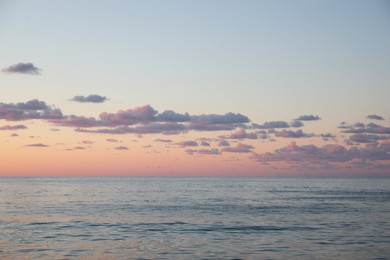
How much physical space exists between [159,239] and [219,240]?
556 cm

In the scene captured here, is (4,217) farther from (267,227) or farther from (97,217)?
(267,227)

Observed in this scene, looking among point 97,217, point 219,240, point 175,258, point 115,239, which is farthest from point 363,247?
point 97,217

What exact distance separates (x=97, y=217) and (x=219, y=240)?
22.8 meters

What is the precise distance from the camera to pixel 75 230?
45.8 metres

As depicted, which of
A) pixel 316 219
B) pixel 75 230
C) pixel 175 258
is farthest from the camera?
pixel 316 219

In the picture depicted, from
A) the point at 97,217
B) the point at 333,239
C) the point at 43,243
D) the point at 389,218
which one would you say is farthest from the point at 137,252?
the point at 389,218

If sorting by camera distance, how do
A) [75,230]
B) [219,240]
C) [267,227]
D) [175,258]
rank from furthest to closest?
[267,227] → [75,230] → [219,240] → [175,258]

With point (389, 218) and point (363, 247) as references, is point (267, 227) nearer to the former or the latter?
point (363, 247)

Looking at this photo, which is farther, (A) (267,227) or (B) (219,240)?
(A) (267,227)

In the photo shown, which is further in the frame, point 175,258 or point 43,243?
point 43,243

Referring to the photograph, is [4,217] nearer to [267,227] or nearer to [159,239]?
[159,239]

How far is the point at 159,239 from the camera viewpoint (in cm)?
4109

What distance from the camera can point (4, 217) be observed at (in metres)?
57.1

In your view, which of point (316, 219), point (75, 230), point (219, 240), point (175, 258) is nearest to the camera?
point (175, 258)
